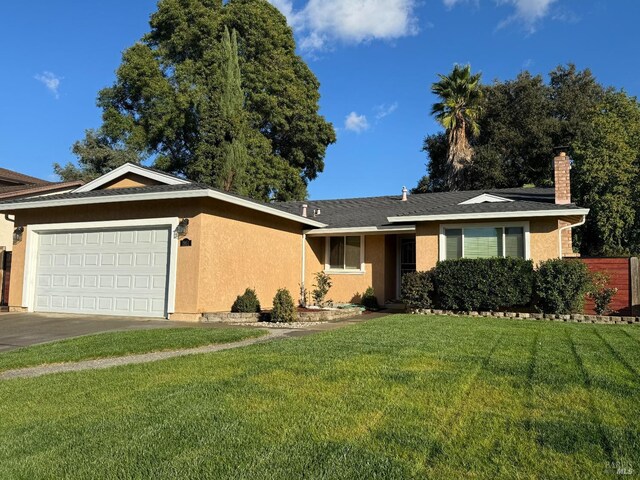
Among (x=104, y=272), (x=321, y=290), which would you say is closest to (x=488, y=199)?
(x=321, y=290)

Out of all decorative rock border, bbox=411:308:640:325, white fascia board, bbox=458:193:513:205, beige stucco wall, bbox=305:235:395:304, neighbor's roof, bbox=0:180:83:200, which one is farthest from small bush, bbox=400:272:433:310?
neighbor's roof, bbox=0:180:83:200

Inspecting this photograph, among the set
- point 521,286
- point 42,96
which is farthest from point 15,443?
point 42,96

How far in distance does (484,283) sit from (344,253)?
218 inches

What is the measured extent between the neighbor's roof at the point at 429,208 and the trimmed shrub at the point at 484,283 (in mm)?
1395

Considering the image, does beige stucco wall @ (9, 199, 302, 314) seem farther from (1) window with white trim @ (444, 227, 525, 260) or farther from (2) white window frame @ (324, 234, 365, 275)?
(1) window with white trim @ (444, 227, 525, 260)

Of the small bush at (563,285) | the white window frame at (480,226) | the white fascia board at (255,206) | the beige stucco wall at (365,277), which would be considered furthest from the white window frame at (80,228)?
the small bush at (563,285)

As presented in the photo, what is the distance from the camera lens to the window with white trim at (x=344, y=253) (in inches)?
651

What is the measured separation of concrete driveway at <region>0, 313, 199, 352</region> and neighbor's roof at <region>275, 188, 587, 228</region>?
7.37 metres

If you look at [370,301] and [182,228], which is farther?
[370,301]

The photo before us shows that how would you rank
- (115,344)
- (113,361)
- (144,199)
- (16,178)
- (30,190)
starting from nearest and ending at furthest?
(113,361)
(115,344)
(144,199)
(30,190)
(16,178)

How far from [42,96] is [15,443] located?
22954mm

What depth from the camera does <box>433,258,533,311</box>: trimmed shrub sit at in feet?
40.5

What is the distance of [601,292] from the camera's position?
1234cm

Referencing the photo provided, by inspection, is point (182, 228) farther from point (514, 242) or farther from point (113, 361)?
point (514, 242)
